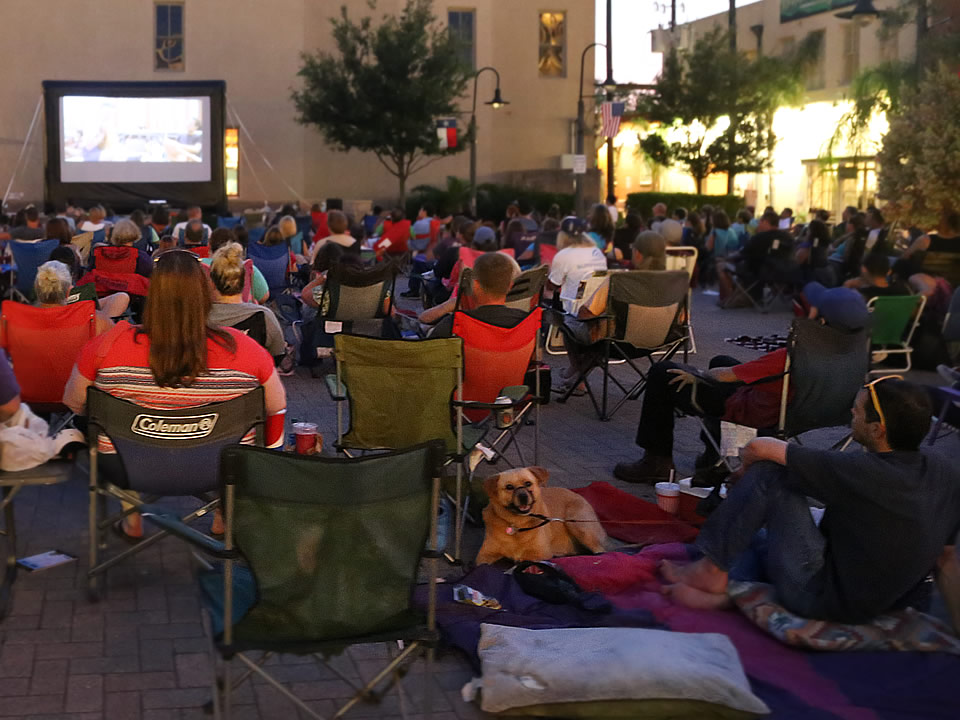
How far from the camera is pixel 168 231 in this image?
47.0 feet

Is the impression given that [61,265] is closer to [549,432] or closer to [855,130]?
[549,432]

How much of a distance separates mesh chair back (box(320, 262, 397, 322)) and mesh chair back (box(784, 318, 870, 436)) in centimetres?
406

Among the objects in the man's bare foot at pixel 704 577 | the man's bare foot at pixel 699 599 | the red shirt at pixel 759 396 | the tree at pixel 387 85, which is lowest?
the man's bare foot at pixel 699 599

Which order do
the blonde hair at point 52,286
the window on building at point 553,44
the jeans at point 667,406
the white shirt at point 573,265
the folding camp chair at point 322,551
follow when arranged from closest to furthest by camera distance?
the folding camp chair at point 322,551 < the jeans at point 667,406 < the blonde hair at point 52,286 < the white shirt at point 573,265 < the window on building at point 553,44

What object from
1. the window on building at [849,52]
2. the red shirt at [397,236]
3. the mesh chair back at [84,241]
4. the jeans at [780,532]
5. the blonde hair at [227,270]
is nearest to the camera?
the jeans at [780,532]

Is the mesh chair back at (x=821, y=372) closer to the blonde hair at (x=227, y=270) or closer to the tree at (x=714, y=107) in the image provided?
the blonde hair at (x=227, y=270)

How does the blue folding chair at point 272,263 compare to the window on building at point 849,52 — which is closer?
the blue folding chair at point 272,263

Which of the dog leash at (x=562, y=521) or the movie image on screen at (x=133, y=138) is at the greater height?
the movie image on screen at (x=133, y=138)

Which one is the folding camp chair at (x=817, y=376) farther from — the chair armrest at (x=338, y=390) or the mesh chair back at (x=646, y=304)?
the mesh chair back at (x=646, y=304)

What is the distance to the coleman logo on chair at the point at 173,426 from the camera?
4375 millimetres

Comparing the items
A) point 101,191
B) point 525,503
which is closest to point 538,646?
point 525,503

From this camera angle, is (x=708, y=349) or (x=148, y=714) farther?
(x=708, y=349)

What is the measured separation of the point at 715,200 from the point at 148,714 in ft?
94.9

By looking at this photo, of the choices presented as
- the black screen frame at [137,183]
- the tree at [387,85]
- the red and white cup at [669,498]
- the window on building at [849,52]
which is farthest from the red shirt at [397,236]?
the window on building at [849,52]
